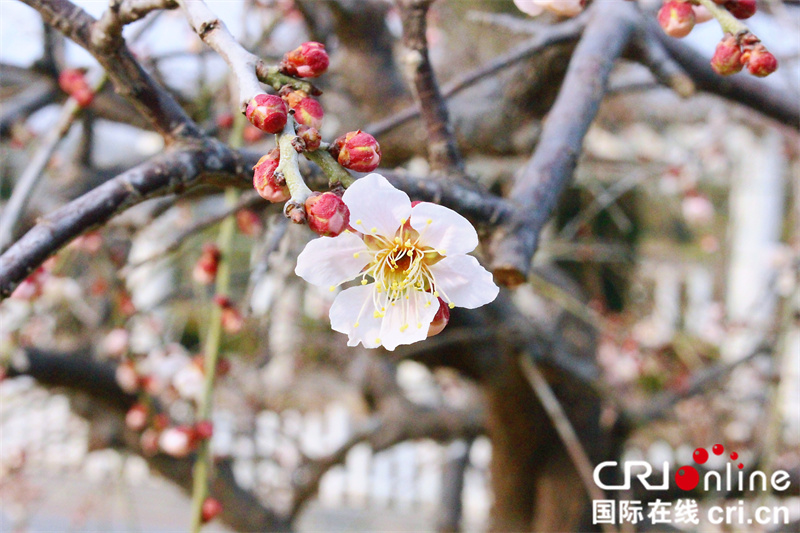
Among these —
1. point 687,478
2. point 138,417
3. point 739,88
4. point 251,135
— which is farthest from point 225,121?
point 687,478

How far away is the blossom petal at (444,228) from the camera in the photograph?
542mm

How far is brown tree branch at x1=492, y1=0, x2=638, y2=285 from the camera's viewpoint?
0.78 metres

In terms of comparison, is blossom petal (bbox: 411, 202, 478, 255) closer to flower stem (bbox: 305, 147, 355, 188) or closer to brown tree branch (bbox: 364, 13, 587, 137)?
flower stem (bbox: 305, 147, 355, 188)

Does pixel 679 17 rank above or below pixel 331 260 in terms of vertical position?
above

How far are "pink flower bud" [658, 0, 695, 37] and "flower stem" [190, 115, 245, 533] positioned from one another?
2.13 ft

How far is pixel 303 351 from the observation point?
161 inches

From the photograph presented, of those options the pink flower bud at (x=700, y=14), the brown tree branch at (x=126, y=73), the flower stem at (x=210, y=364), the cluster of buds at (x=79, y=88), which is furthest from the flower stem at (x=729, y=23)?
the cluster of buds at (x=79, y=88)

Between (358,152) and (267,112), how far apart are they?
0.25 ft

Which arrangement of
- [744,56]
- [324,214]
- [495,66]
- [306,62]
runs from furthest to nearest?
1. [495,66]
2. [744,56]
3. [306,62]
4. [324,214]

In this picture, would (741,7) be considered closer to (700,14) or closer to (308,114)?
(700,14)

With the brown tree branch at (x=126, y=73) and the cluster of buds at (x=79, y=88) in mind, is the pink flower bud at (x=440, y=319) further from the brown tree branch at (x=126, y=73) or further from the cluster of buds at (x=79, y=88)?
the cluster of buds at (x=79, y=88)

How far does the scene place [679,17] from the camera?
74 centimetres

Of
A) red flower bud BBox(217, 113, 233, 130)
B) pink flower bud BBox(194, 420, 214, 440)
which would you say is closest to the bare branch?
pink flower bud BBox(194, 420, 214, 440)

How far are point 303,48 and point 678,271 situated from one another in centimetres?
681
